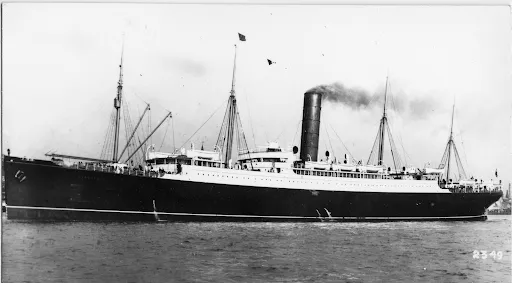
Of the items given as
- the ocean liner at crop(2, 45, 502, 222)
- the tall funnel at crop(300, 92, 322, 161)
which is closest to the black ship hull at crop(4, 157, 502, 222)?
the ocean liner at crop(2, 45, 502, 222)

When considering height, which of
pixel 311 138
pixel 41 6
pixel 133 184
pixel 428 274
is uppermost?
pixel 41 6

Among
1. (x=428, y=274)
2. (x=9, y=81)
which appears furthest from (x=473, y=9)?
(x=9, y=81)

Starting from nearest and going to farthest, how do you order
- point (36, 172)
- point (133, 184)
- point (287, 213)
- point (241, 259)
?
point (241, 259) < point (36, 172) < point (133, 184) < point (287, 213)

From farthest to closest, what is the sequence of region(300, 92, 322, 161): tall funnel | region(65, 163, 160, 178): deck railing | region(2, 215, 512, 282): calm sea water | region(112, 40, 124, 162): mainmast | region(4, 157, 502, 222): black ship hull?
1. region(300, 92, 322, 161): tall funnel
2. region(65, 163, 160, 178): deck railing
3. region(4, 157, 502, 222): black ship hull
4. region(112, 40, 124, 162): mainmast
5. region(2, 215, 512, 282): calm sea water

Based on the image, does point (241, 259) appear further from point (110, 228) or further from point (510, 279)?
point (510, 279)

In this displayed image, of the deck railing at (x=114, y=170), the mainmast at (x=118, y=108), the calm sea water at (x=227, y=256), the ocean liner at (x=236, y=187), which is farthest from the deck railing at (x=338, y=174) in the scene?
the mainmast at (x=118, y=108)

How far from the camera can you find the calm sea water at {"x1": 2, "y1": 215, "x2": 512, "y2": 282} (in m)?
10.6

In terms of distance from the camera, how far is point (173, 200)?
56.3 ft

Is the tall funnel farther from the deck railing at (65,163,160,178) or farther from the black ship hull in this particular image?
the deck railing at (65,163,160,178)

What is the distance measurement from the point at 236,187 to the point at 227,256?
630cm

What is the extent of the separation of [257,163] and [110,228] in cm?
710

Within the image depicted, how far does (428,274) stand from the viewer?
11.3 m

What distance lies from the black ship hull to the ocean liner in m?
0.03

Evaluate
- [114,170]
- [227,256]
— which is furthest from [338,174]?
[227,256]
